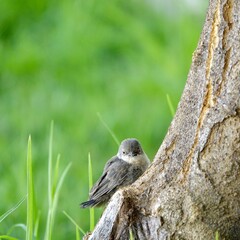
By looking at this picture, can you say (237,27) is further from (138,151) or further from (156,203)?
(138,151)

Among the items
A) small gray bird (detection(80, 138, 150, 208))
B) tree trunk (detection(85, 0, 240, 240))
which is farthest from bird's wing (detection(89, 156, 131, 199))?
tree trunk (detection(85, 0, 240, 240))

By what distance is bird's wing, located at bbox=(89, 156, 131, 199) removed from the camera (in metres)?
4.89

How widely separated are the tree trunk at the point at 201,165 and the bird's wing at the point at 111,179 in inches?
26.7

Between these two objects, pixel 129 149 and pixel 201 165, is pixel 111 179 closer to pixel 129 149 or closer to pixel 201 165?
pixel 129 149

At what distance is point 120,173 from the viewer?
200 inches

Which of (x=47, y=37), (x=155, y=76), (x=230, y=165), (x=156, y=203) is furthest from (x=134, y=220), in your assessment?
(x=47, y=37)

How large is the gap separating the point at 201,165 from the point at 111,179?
105 centimetres

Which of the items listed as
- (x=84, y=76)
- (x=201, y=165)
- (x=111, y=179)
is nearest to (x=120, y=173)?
(x=111, y=179)

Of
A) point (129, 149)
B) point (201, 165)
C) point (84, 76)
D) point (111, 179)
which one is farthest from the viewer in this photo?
point (84, 76)

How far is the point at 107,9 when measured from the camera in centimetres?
1030

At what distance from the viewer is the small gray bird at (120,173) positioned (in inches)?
193

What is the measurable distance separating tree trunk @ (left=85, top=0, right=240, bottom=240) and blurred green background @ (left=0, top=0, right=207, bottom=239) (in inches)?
121

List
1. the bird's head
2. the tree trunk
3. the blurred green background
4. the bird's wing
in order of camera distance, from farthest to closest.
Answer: the blurred green background
the bird's head
the bird's wing
the tree trunk

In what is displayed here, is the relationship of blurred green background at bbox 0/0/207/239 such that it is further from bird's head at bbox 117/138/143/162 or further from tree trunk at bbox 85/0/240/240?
tree trunk at bbox 85/0/240/240
